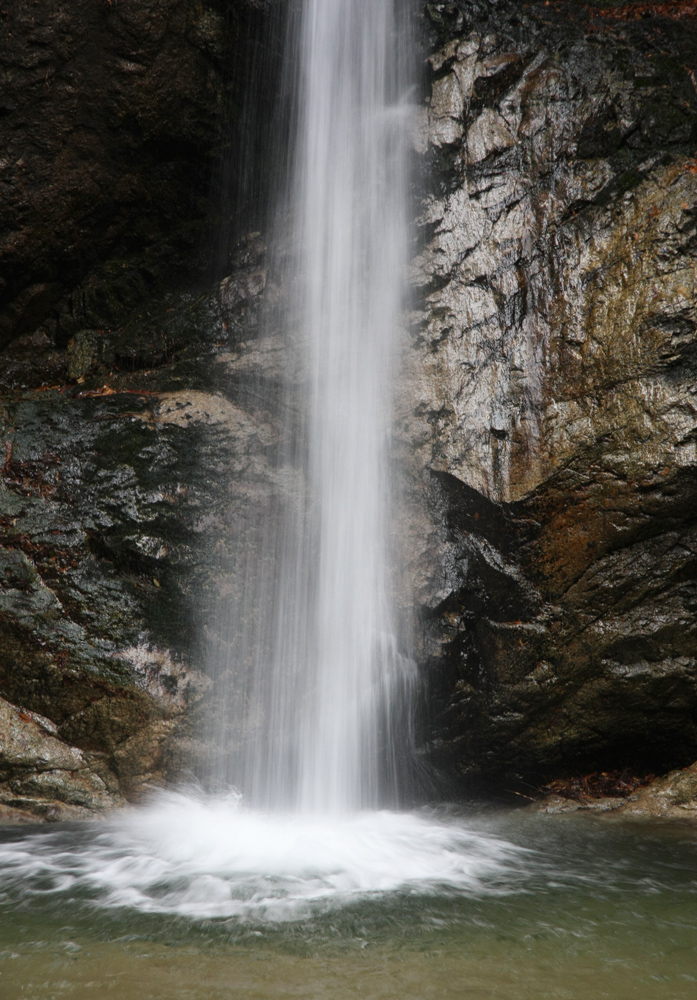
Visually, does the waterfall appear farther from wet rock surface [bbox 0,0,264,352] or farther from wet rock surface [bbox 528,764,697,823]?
wet rock surface [bbox 528,764,697,823]

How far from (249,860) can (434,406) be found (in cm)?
317

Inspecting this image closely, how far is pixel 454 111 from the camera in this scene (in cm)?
523

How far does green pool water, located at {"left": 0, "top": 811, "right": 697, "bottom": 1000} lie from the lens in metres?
2.24

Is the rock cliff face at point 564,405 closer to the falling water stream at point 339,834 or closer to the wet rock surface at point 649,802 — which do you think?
the wet rock surface at point 649,802

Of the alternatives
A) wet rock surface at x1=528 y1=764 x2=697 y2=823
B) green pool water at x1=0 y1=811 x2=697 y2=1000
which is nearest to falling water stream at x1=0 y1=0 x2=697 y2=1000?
green pool water at x1=0 y1=811 x2=697 y2=1000

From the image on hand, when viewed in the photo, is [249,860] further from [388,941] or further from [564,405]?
[564,405]

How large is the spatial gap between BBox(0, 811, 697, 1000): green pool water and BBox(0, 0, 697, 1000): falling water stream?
1cm

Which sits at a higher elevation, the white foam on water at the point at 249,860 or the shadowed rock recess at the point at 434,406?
the shadowed rock recess at the point at 434,406

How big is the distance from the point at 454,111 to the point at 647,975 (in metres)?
5.47

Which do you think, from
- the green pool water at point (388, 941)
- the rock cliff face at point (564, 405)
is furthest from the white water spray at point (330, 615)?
the rock cliff face at point (564, 405)

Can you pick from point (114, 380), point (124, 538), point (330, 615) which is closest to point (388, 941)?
point (330, 615)

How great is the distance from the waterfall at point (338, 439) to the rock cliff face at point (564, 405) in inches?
13.7

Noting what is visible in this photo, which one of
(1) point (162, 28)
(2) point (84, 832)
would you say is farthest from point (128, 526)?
(1) point (162, 28)

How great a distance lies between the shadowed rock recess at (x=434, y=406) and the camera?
14.8 feet
